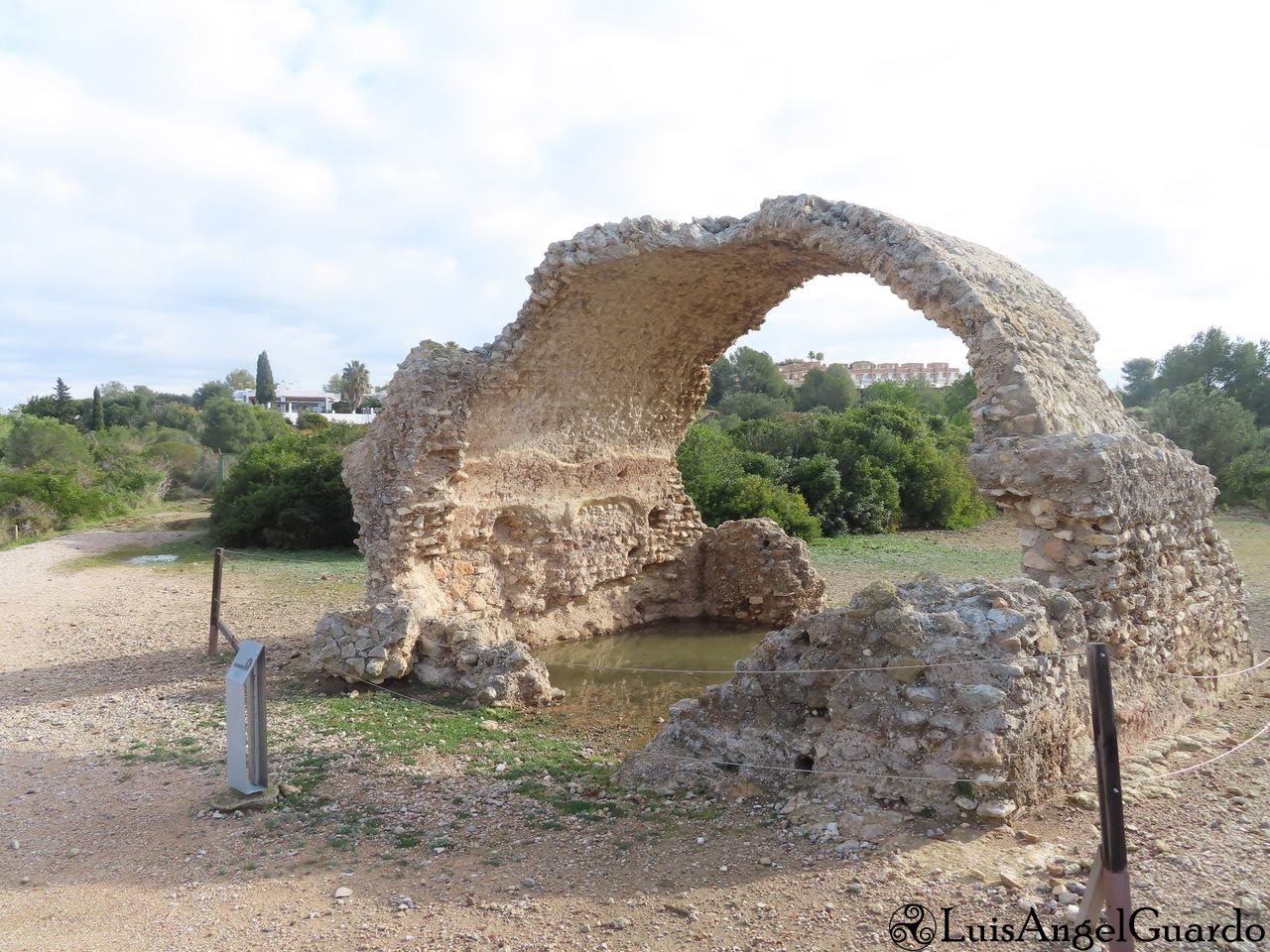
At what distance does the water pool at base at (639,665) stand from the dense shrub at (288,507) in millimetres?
9867

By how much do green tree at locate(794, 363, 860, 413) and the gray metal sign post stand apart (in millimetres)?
40127

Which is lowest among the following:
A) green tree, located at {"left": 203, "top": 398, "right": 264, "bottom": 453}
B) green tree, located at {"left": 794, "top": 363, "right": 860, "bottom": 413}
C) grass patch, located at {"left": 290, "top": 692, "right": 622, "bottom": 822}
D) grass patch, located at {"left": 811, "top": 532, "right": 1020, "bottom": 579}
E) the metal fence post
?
grass patch, located at {"left": 290, "top": 692, "right": 622, "bottom": 822}

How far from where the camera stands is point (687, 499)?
11664mm

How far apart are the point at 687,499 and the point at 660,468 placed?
28.1 inches

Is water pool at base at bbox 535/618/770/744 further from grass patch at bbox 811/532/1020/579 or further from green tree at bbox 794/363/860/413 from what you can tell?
green tree at bbox 794/363/860/413

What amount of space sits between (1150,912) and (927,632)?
1.54m

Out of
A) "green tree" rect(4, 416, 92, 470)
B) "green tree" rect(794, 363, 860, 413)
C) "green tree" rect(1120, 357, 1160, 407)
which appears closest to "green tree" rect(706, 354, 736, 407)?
"green tree" rect(794, 363, 860, 413)

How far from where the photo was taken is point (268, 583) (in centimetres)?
1344

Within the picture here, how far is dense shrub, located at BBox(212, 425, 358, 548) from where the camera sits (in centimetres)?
1820

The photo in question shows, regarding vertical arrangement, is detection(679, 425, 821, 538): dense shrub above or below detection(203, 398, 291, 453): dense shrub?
below

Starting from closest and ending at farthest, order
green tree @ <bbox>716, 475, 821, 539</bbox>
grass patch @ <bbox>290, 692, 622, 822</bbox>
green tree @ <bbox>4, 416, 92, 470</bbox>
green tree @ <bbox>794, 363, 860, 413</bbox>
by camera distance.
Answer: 1. grass patch @ <bbox>290, 692, 622, 822</bbox>
2. green tree @ <bbox>716, 475, 821, 539</bbox>
3. green tree @ <bbox>4, 416, 92, 470</bbox>
4. green tree @ <bbox>794, 363, 860, 413</bbox>

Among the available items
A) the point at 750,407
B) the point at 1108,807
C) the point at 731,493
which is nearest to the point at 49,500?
the point at 731,493

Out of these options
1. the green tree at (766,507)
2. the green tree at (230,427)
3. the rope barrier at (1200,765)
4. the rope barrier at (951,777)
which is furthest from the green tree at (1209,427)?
the green tree at (230,427)

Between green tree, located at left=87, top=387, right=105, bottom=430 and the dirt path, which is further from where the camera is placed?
green tree, located at left=87, top=387, right=105, bottom=430
